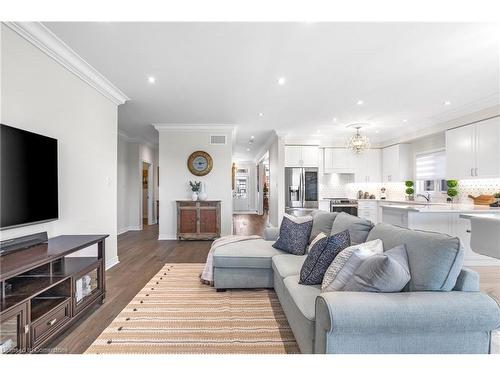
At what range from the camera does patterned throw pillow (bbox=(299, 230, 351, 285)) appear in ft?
6.16

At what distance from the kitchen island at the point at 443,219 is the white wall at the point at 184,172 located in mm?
3403

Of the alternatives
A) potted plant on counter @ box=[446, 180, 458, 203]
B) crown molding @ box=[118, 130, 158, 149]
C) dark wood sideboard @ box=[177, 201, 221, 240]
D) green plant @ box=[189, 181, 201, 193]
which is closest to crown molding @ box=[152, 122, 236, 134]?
green plant @ box=[189, 181, 201, 193]

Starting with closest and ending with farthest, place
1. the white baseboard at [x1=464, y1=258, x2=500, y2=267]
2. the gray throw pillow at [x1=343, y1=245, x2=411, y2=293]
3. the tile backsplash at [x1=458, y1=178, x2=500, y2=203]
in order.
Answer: the gray throw pillow at [x1=343, y1=245, x2=411, y2=293], the white baseboard at [x1=464, y1=258, x2=500, y2=267], the tile backsplash at [x1=458, y1=178, x2=500, y2=203]

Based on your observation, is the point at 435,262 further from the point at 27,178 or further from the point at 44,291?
the point at 27,178

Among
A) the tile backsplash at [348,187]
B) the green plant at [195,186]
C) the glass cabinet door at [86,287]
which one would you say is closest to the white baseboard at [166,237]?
the green plant at [195,186]

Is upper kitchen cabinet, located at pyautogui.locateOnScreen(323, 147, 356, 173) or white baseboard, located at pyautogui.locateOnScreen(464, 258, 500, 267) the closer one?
white baseboard, located at pyautogui.locateOnScreen(464, 258, 500, 267)

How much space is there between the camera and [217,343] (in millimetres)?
1903

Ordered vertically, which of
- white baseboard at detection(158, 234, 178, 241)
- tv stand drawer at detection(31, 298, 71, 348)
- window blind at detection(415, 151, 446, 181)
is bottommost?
white baseboard at detection(158, 234, 178, 241)

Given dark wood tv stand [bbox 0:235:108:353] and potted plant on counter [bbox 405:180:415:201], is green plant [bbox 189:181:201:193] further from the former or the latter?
potted plant on counter [bbox 405:180:415:201]

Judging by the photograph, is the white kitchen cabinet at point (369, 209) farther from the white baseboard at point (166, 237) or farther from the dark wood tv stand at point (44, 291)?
the dark wood tv stand at point (44, 291)

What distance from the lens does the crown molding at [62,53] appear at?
86.7 inches

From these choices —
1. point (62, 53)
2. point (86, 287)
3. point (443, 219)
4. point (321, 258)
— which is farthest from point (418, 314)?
point (62, 53)

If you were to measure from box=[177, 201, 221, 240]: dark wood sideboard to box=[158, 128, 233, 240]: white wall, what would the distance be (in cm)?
26

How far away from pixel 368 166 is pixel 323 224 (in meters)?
5.05
